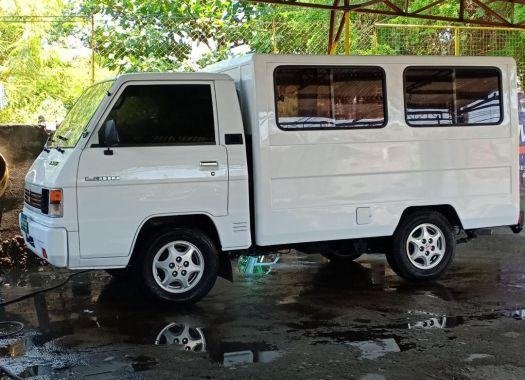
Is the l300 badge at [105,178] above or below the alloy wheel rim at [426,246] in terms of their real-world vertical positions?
above

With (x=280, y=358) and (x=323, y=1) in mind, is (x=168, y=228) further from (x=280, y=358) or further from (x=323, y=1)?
(x=323, y=1)

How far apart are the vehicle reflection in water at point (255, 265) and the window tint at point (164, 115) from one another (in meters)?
2.22

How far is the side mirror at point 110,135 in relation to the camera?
18.9ft

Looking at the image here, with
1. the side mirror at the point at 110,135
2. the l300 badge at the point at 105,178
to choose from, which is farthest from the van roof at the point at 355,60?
the l300 badge at the point at 105,178

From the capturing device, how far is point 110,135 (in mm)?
5789

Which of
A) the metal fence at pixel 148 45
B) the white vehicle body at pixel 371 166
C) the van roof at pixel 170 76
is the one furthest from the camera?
the metal fence at pixel 148 45

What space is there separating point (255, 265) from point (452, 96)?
3173 mm

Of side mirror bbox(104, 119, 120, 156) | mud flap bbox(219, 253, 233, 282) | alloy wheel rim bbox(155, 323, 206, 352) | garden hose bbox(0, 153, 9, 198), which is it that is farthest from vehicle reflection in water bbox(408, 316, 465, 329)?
garden hose bbox(0, 153, 9, 198)

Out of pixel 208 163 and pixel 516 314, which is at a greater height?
pixel 208 163

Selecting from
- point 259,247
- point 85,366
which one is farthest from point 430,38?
point 85,366

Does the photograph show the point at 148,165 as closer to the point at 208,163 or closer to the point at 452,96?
the point at 208,163

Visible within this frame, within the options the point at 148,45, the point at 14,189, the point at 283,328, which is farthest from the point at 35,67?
the point at 283,328

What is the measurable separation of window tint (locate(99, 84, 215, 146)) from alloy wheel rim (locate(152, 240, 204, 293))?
1033 millimetres

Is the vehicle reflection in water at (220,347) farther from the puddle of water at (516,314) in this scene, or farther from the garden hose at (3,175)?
the garden hose at (3,175)
